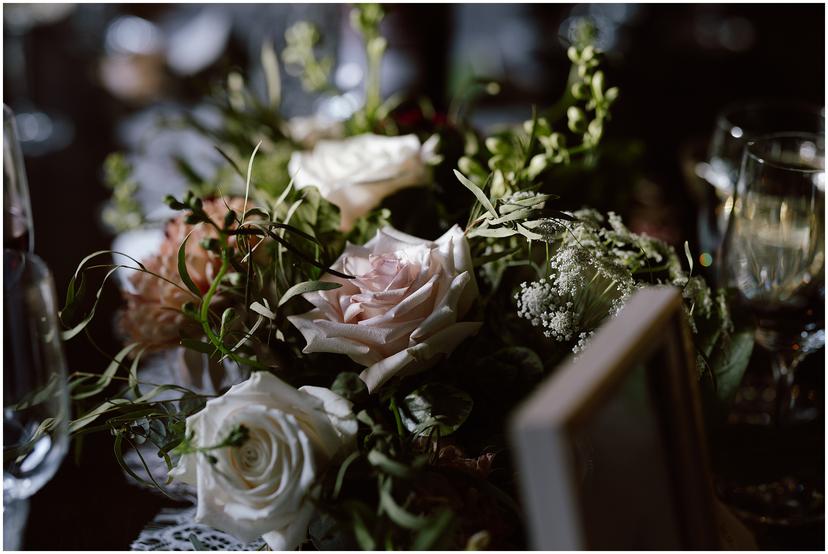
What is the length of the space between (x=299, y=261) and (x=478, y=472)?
18 cm

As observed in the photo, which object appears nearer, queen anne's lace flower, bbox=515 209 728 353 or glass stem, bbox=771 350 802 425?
queen anne's lace flower, bbox=515 209 728 353

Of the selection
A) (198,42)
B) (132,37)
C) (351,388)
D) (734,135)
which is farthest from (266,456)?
(132,37)

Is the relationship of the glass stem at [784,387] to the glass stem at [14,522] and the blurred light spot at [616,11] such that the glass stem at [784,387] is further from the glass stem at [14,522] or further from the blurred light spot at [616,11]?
the blurred light spot at [616,11]

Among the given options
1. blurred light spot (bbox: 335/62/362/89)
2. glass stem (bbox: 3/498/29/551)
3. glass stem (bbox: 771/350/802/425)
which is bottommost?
glass stem (bbox: 771/350/802/425)

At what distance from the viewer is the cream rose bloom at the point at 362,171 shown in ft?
2.10

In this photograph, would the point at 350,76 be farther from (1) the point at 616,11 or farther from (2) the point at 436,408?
(1) the point at 616,11

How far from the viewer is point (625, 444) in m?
0.34

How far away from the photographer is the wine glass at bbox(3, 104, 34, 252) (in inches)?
23.4

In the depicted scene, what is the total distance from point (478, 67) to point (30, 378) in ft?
6.17

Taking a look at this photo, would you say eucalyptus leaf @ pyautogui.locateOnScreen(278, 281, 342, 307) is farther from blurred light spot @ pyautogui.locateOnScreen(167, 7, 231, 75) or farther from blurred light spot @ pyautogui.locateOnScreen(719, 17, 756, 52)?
blurred light spot @ pyautogui.locateOnScreen(719, 17, 756, 52)

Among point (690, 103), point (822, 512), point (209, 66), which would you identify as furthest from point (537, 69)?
point (822, 512)

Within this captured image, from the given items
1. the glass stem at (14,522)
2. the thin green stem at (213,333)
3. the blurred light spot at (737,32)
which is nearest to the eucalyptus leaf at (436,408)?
the thin green stem at (213,333)

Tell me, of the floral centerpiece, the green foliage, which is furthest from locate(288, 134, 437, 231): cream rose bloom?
the green foliage

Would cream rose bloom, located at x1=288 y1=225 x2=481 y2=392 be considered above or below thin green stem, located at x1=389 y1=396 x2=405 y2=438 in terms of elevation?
above
